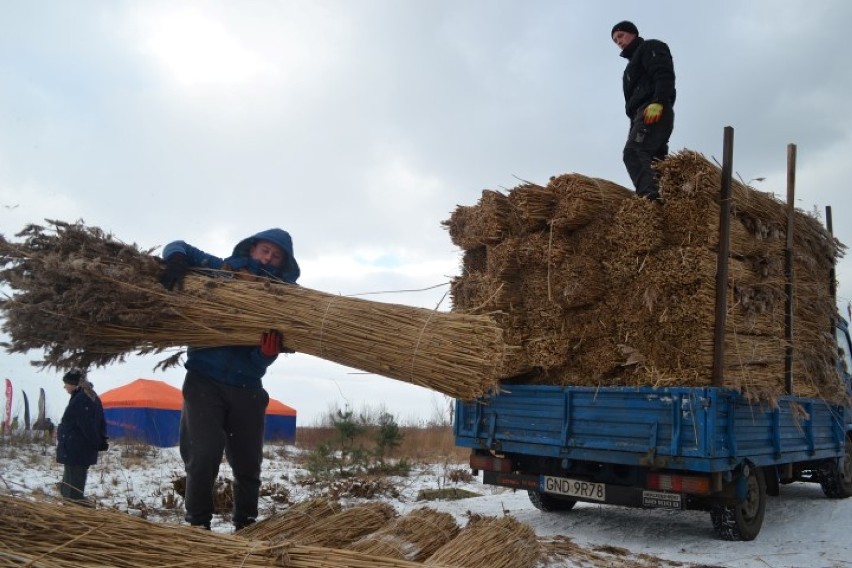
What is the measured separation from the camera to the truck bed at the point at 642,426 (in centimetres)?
510

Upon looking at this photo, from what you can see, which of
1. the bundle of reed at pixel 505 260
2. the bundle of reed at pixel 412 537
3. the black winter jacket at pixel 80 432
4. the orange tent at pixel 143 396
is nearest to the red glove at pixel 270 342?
the bundle of reed at pixel 412 537

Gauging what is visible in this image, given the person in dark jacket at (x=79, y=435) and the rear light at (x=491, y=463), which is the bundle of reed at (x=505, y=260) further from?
the person in dark jacket at (x=79, y=435)

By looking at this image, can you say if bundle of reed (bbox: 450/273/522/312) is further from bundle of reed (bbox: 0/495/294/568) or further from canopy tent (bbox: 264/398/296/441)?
canopy tent (bbox: 264/398/296/441)

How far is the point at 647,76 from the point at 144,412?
10001 mm

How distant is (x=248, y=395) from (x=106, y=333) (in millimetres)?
858

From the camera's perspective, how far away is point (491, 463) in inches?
245

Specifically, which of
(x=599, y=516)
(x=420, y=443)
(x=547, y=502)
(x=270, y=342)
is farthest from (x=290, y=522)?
(x=420, y=443)

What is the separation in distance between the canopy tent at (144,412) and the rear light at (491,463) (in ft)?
21.5

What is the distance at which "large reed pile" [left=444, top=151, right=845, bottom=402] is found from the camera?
5395 mm

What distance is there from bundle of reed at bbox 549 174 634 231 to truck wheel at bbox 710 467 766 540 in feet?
7.33

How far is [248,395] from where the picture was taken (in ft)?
13.9

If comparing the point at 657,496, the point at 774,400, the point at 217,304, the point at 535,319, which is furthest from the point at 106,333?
the point at 774,400

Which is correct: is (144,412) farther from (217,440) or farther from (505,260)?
(217,440)

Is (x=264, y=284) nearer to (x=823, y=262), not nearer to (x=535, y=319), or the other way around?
(x=535, y=319)
